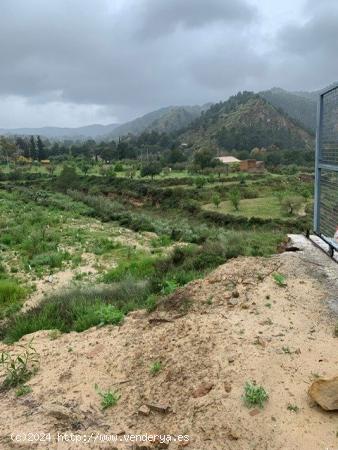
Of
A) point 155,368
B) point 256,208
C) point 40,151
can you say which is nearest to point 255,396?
point 155,368

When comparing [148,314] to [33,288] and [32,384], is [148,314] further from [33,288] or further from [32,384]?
[33,288]

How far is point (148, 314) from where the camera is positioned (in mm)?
5395

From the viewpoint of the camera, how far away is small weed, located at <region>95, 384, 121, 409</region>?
140 inches

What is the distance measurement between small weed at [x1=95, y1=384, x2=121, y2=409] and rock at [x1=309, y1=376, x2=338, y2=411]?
1648 millimetres

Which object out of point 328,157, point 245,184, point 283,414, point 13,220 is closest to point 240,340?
point 283,414

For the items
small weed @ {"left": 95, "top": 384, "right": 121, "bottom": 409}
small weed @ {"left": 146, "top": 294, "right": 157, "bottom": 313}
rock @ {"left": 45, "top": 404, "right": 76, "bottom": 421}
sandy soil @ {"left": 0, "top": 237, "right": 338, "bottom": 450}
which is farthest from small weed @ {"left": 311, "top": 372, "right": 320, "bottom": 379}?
small weed @ {"left": 146, "top": 294, "right": 157, "bottom": 313}

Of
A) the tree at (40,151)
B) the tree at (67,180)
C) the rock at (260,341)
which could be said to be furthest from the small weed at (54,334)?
the tree at (40,151)

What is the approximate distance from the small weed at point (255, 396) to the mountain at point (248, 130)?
87.3m

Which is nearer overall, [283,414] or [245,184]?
[283,414]

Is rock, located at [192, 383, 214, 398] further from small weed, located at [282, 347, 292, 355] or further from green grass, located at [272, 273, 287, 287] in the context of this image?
green grass, located at [272, 273, 287, 287]

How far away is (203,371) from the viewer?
3.61 meters

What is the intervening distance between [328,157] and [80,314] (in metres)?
4.39

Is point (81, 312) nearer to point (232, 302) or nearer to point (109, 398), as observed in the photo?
point (232, 302)

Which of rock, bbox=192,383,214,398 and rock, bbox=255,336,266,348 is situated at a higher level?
rock, bbox=255,336,266,348
